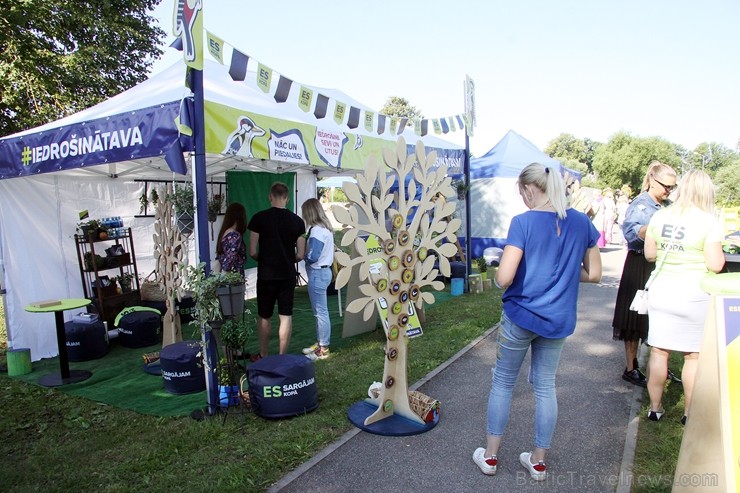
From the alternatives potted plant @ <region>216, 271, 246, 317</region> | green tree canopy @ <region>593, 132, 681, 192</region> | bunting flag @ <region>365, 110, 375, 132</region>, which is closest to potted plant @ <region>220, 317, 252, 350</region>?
potted plant @ <region>216, 271, 246, 317</region>

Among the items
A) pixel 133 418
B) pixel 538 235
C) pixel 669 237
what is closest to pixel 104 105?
pixel 133 418

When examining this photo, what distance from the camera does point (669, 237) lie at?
3006 mm

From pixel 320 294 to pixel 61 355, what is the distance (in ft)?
8.30

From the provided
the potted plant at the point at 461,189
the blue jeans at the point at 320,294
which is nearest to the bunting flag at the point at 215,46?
the blue jeans at the point at 320,294

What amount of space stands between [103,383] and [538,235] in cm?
424

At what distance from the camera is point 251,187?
27.3 feet

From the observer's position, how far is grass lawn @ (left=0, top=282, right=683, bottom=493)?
276cm

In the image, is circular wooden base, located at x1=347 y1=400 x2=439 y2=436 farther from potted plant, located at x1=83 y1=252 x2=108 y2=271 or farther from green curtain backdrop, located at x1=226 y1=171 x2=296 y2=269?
green curtain backdrop, located at x1=226 y1=171 x2=296 y2=269

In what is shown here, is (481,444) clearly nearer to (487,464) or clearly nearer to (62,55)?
(487,464)

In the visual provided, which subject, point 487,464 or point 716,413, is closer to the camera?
point 716,413

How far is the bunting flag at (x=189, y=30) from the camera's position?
3.35 metres

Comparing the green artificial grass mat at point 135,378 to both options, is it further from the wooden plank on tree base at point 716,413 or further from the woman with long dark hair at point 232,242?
the wooden plank on tree base at point 716,413

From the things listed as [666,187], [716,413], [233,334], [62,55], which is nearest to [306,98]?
[233,334]

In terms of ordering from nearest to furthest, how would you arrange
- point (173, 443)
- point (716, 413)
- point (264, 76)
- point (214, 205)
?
point (716, 413)
point (173, 443)
point (264, 76)
point (214, 205)
